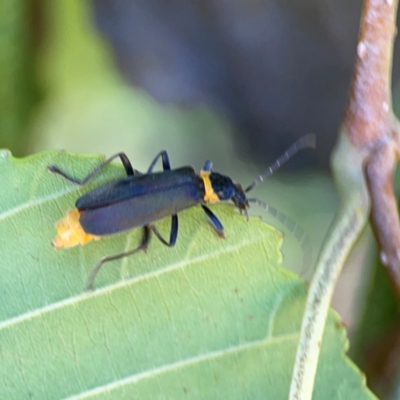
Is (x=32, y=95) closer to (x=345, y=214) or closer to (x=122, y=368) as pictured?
(x=122, y=368)

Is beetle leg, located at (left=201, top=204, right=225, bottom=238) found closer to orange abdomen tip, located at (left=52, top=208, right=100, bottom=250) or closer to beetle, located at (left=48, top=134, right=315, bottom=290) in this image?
beetle, located at (left=48, top=134, right=315, bottom=290)

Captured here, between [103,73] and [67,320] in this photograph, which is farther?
[103,73]

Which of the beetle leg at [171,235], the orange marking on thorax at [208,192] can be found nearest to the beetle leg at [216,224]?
the beetle leg at [171,235]

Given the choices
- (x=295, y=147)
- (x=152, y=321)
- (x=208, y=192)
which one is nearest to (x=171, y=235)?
(x=152, y=321)

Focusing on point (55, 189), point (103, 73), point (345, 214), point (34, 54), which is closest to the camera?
point (345, 214)

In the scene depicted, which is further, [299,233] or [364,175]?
[299,233]

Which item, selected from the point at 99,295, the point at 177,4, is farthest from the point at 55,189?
the point at 177,4

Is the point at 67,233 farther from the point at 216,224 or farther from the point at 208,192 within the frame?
the point at 208,192
